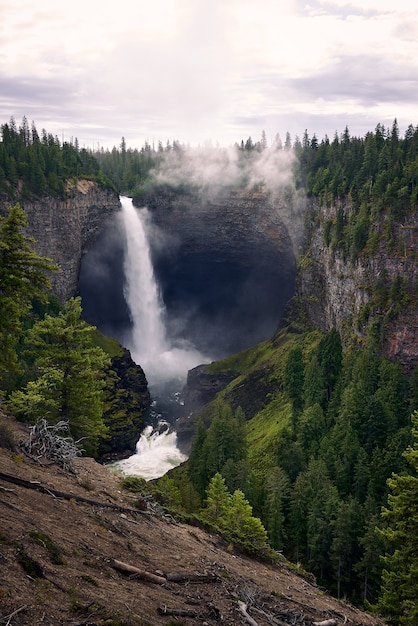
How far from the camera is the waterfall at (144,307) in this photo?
132 m

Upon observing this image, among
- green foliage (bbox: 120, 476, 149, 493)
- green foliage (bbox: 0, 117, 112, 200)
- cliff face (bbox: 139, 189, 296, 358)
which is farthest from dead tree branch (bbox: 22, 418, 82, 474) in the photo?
cliff face (bbox: 139, 189, 296, 358)

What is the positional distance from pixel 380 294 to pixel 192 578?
2488 inches

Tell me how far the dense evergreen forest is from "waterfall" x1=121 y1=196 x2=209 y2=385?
2242 cm

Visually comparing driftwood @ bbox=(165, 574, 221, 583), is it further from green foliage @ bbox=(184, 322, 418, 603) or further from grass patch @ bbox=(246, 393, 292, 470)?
grass patch @ bbox=(246, 393, 292, 470)

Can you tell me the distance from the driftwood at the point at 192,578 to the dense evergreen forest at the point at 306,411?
863 cm

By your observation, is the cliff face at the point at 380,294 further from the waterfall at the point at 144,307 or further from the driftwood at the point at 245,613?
the driftwood at the point at 245,613

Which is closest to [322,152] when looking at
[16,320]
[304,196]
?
[304,196]

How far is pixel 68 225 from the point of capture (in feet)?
380

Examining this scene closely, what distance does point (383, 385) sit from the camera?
2670 inches

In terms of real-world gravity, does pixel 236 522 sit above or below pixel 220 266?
below

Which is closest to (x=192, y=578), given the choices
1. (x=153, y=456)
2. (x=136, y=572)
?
(x=136, y=572)

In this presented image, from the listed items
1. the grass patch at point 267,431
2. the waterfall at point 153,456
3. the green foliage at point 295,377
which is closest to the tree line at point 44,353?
the grass patch at point 267,431

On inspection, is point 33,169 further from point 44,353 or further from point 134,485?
point 134,485

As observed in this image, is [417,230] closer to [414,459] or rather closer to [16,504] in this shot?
[414,459]
